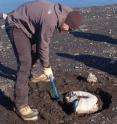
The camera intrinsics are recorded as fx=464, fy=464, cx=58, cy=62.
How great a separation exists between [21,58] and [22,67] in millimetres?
139

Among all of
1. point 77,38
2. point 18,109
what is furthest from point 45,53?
point 77,38

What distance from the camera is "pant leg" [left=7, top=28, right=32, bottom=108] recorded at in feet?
19.9

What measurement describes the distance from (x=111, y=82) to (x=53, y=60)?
1669mm

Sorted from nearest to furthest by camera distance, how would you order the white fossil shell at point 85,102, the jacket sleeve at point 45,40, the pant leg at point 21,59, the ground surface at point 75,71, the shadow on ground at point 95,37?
the jacket sleeve at point 45,40
the pant leg at point 21,59
the ground surface at point 75,71
the white fossil shell at point 85,102
the shadow on ground at point 95,37

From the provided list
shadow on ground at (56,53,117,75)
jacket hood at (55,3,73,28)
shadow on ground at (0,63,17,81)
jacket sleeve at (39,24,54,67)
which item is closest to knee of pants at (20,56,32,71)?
jacket sleeve at (39,24,54,67)

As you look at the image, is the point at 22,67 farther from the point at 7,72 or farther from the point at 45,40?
the point at 7,72

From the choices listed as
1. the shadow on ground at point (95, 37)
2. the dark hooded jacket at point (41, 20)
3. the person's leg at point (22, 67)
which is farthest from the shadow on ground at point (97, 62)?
the dark hooded jacket at point (41, 20)

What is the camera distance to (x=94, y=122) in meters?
6.30

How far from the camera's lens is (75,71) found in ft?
26.1

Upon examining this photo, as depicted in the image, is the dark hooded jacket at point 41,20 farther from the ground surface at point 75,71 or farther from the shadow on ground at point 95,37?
the shadow on ground at point 95,37

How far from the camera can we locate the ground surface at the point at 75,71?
6.48 meters

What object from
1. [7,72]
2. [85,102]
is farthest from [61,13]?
[7,72]

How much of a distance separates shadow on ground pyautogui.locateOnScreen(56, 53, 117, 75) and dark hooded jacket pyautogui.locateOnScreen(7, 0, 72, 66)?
7.01ft

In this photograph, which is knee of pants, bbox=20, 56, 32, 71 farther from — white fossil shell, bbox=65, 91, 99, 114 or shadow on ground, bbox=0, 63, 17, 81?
shadow on ground, bbox=0, 63, 17, 81
